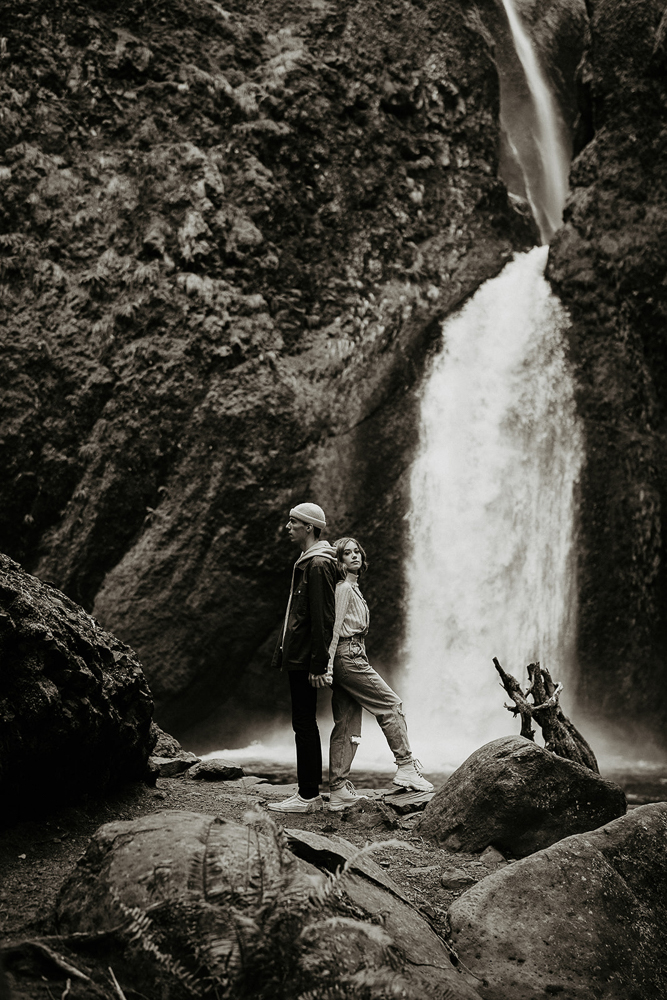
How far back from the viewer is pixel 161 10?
1509cm

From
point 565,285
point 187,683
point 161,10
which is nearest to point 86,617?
point 187,683

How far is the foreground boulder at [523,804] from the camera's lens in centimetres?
553

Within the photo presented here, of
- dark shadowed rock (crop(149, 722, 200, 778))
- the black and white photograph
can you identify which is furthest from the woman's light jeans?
the black and white photograph

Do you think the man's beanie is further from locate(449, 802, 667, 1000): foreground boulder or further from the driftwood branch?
locate(449, 802, 667, 1000): foreground boulder

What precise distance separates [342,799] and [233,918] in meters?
3.80

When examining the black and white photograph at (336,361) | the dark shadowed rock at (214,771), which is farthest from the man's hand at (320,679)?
the black and white photograph at (336,361)

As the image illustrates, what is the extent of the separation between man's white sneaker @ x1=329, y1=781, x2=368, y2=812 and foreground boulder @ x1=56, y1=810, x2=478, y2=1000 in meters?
2.62

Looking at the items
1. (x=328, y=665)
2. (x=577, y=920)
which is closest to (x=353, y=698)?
(x=328, y=665)

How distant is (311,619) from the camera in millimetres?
6180

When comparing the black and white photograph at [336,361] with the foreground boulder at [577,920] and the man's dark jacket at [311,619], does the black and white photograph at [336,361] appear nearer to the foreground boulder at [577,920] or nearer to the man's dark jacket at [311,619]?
the man's dark jacket at [311,619]

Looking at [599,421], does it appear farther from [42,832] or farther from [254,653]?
[42,832]

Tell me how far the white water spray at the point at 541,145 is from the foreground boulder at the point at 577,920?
18.2 metres

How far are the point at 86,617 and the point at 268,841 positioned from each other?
2.70 m

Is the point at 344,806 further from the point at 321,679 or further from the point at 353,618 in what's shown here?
the point at 353,618
